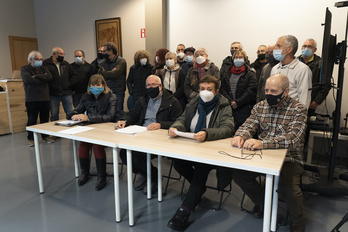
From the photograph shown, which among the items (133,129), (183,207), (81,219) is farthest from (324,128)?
(81,219)

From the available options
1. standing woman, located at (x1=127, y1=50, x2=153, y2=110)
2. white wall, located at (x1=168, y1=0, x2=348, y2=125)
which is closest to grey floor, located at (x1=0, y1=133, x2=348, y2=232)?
standing woman, located at (x1=127, y1=50, x2=153, y2=110)

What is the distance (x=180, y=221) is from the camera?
2037 millimetres

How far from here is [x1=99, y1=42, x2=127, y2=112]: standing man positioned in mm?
4035

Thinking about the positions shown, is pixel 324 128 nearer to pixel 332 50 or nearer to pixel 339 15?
pixel 332 50

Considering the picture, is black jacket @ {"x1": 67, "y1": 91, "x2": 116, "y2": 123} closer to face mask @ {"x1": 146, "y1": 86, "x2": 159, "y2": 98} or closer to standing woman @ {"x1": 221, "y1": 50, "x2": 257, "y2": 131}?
face mask @ {"x1": 146, "y1": 86, "x2": 159, "y2": 98}

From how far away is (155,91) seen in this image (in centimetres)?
265

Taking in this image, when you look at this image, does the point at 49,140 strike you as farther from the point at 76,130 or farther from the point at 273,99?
the point at 273,99

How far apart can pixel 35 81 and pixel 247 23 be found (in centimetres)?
363

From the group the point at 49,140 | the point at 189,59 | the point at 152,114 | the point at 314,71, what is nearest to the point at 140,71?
the point at 189,59

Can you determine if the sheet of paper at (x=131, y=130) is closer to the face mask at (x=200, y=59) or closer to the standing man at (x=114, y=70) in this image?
the face mask at (x=200, y=59)

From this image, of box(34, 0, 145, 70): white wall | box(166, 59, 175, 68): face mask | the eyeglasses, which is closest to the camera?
the eyeglasses

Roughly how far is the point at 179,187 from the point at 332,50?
202 centimetres

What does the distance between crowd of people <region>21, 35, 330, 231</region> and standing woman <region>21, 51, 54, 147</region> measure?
0.02 meters

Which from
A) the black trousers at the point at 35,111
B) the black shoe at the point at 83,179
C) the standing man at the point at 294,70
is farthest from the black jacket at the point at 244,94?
the black trousers at the point at 35,111
